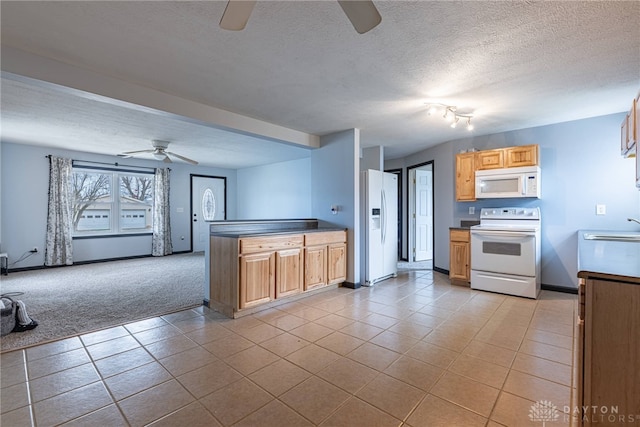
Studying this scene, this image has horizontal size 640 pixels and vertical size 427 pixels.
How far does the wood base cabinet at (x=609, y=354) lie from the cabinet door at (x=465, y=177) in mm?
3589

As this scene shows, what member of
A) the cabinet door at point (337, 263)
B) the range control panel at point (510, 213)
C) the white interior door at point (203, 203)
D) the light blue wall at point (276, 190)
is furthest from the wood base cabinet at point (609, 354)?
the white interior door at point (203, 203)

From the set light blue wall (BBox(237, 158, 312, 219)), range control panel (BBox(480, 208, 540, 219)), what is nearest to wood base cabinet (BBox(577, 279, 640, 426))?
range control panel (BBox(480, 208, 540, 219))

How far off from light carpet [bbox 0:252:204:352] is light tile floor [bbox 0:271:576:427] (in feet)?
1.03

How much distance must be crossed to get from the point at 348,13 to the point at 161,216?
709 centimetres

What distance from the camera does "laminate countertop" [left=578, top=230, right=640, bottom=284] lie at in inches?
44.9

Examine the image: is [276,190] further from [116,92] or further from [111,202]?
[116,92]

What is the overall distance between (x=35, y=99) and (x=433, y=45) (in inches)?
165

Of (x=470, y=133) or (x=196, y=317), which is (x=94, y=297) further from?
(x=470, y=133)

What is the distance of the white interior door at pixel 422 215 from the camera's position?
6478 millimetres

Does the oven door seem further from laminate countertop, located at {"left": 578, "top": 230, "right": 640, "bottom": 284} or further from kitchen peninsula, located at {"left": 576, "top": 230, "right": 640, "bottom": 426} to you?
kitchen peninsula, located at {"left": 576, "top": 230, "right": 640, "bottom": 426}

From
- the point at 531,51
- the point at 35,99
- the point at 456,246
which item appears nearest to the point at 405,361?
the point at 531,51

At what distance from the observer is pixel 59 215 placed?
568cm

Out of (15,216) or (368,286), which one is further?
(15,216)

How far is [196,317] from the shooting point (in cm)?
314
